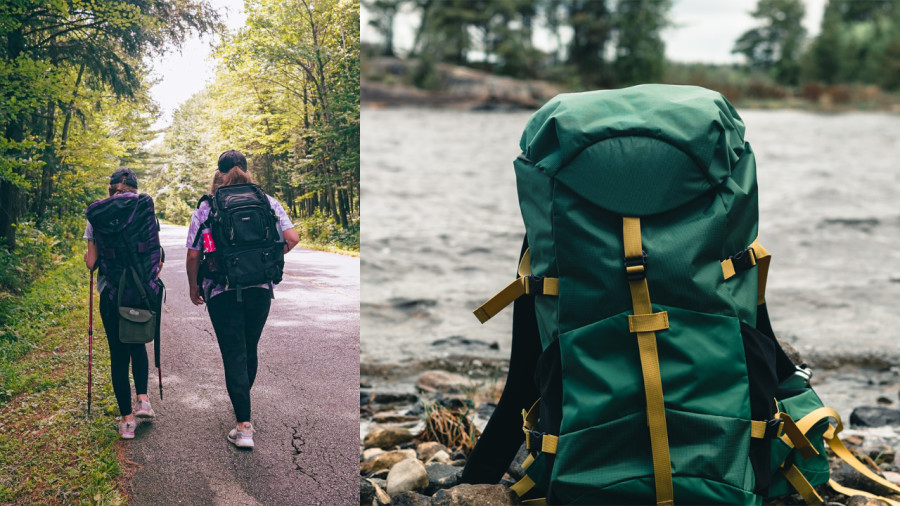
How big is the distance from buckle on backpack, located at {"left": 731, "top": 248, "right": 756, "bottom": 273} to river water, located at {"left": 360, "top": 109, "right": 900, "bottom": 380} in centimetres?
251

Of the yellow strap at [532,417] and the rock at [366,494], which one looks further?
the rock at [366,494]

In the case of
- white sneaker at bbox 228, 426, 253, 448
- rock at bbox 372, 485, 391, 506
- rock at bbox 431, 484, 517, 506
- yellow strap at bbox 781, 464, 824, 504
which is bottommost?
rock at bbox 372, 485, 391, 506

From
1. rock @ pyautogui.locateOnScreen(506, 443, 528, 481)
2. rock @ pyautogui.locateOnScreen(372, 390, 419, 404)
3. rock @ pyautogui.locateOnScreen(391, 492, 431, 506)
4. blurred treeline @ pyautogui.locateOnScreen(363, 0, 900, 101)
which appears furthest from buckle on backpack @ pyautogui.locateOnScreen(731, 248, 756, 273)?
blurred treeline @ pyautogui.locateOnScreen(363, 0, 900, 101)

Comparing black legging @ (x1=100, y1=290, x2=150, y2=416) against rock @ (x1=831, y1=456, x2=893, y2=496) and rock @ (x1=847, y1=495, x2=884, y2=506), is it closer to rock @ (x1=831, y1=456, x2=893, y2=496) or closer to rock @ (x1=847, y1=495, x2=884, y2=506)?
rock @ (x1=847, y1=495, x2=884, y2=506)

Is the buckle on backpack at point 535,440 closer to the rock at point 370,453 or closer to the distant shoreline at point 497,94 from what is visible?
the rock at point 370,453

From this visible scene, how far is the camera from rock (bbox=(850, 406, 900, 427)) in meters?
3.07

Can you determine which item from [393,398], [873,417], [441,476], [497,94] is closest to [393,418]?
[393,398]

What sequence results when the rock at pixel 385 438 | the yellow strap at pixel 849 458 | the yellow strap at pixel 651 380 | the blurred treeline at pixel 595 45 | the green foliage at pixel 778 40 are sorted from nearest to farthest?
the yellow strap at pixel 651 380 → the yellow strap at pixel 849 458 → the rock at pixel 385 438 → the blurred treeline at pixel 595 45 → the green foliage at pixel 778 40

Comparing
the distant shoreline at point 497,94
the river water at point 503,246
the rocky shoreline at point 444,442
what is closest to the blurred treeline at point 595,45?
the distant shoreline at point 497,94

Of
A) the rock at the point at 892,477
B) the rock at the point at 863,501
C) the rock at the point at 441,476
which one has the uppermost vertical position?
the rock at the point at 863,501

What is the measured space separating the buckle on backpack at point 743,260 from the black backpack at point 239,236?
125 centimetres

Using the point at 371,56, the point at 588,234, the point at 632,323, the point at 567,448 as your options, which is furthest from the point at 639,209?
the point at 371,56

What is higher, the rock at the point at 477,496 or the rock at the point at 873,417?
the rock at the point at 477,496

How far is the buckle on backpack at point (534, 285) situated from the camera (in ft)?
5.92
